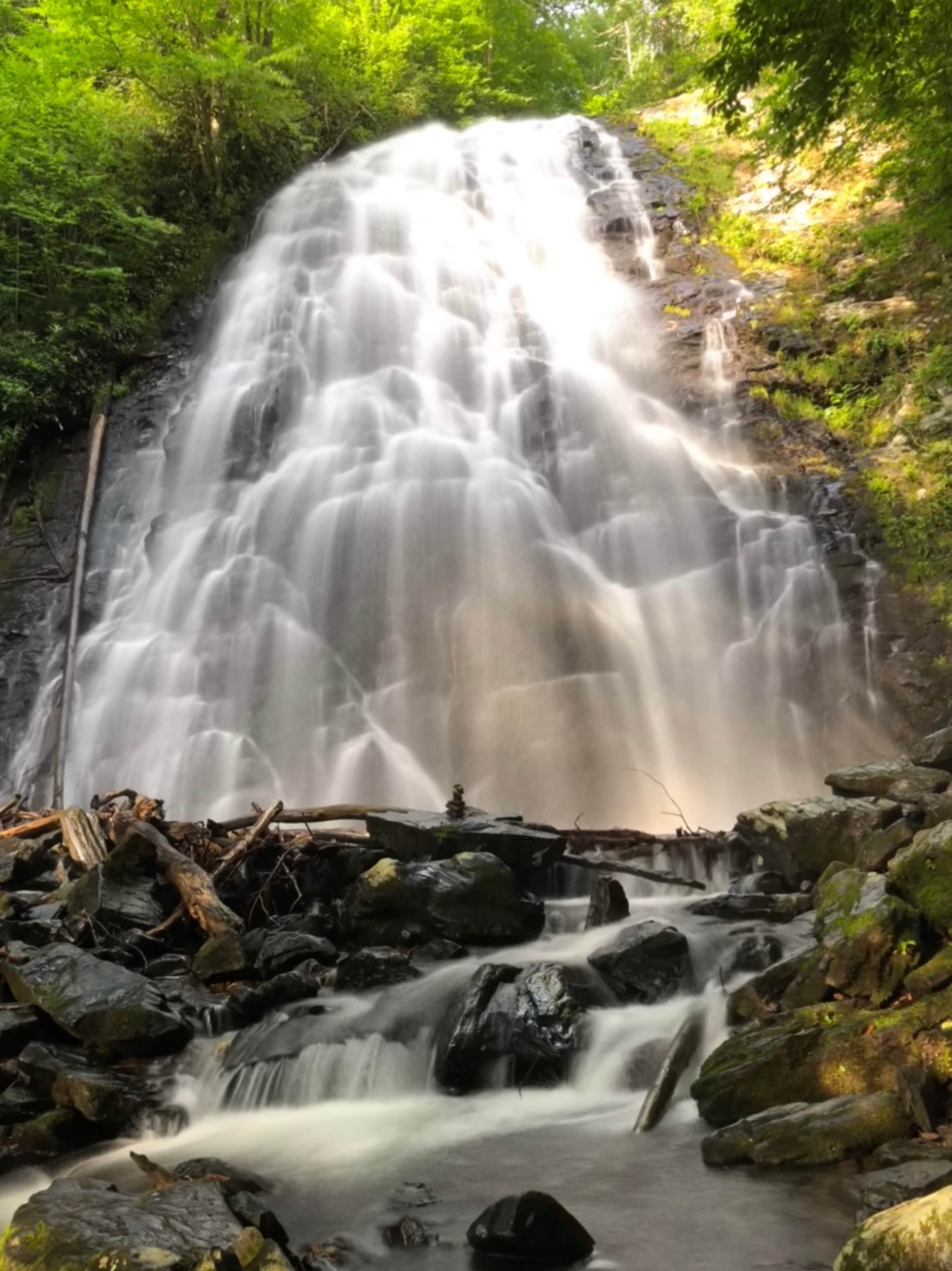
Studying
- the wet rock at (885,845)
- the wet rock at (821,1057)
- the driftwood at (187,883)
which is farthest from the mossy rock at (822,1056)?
the driftwood at (187,883)

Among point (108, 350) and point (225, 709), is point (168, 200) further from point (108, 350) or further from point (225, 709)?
point (225, 709)

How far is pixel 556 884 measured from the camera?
24.6 ft

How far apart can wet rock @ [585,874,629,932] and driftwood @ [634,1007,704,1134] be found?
5.06ft

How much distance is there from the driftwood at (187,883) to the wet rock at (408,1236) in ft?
10.0

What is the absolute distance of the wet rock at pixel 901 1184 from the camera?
9.83 feet

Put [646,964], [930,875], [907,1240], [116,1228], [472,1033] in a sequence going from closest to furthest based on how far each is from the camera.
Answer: [907,1240], [116,1228], [930,875], [472,1033], [646,964]

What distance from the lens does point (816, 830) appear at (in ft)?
21.8

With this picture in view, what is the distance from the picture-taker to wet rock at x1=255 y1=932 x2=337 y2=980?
620 cm

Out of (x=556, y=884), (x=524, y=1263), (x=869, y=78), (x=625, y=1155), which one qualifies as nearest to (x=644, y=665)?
(x=556, y=884)

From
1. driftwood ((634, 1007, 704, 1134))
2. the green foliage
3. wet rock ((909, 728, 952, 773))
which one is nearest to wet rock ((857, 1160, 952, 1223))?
driftwood ((634, 1007, 704, 1134))

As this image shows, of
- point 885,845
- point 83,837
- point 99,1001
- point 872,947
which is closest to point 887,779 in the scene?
point 885,845

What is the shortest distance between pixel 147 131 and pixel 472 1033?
20.3m

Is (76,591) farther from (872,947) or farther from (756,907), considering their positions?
(872,947)

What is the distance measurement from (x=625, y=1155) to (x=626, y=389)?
1288cm
